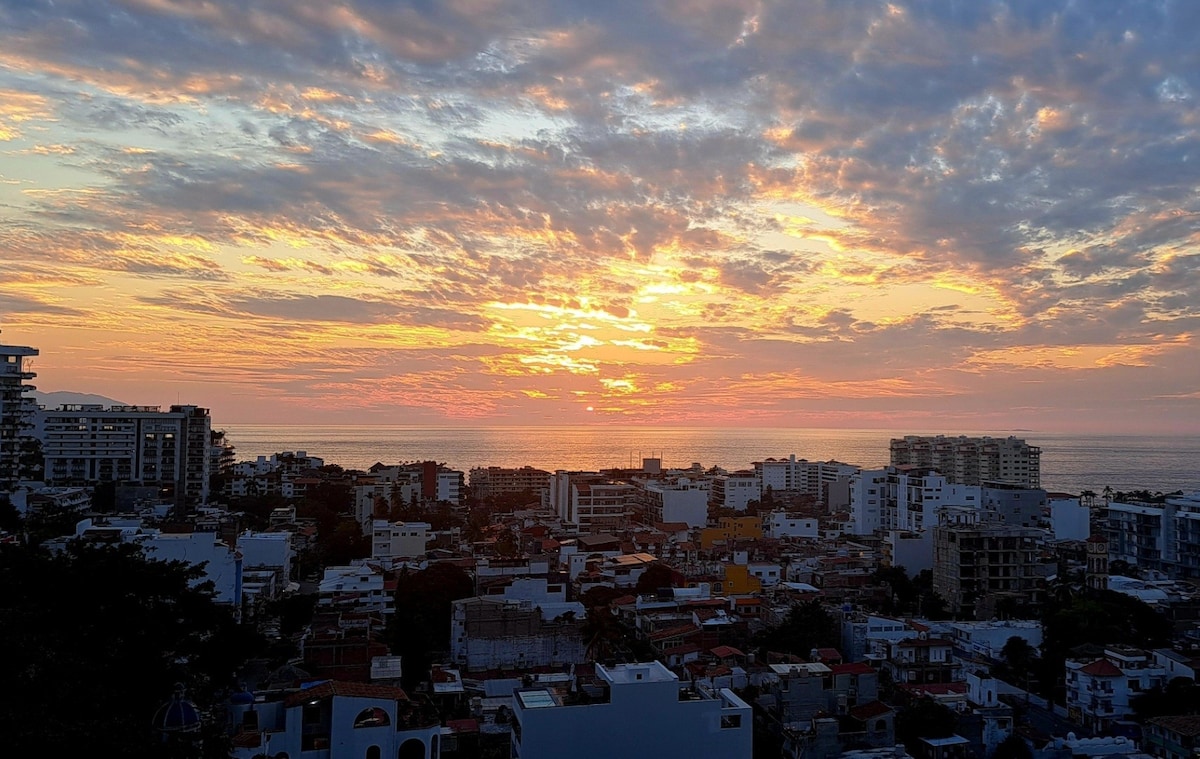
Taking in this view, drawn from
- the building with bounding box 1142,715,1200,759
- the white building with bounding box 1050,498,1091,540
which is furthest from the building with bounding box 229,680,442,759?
the white building with bounding box 1050,498,1091,540

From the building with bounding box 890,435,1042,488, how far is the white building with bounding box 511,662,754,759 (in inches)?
1705

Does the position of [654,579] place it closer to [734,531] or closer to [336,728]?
[734,531]

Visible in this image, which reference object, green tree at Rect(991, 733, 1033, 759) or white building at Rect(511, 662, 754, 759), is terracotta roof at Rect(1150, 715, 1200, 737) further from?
white building at Rect(511, 662, 754, 759)

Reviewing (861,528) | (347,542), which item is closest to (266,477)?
(347,542)

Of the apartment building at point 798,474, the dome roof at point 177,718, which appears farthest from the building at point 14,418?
the apartment building at point 798,474

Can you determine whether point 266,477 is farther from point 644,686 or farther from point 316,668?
point 644,686

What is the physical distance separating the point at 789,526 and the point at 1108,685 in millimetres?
19997

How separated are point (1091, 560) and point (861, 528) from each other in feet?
45.5

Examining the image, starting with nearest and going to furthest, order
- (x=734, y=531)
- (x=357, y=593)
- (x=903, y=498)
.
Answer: (x=357, y=593), (x=734, y=531), (x=903, y=498)

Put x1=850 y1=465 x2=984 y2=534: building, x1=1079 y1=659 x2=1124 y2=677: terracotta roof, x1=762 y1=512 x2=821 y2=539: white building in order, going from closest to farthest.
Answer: x1=1079 y1=659 x2=1124 y2=677: terracotta roof < x1=850 y1=465 x2=984 y2=534: building < x1=762 y1=512 x2=821 y2=539: white building

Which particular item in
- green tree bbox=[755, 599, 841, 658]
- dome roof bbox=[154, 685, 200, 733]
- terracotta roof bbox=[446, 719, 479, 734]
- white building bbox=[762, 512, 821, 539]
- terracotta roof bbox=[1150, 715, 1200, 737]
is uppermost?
dome roof bbox=[154, 685, 200, 733]

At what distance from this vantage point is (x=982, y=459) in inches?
2163

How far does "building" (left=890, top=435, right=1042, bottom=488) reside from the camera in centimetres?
5406

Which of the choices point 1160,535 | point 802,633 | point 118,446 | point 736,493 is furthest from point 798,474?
point 802,633
